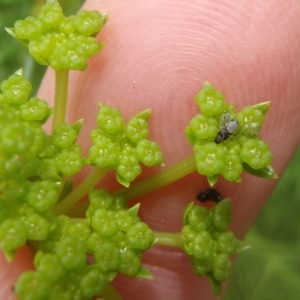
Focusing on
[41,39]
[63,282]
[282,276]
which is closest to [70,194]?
[63,282]

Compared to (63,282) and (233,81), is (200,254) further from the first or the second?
(233,81)

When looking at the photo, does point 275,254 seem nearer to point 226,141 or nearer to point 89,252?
point 226,141

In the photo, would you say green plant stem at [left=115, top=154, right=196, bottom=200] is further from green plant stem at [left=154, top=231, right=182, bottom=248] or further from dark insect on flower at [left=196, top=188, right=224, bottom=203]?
dark insect on flower at [left=196, top=188, right=224, bottom=203]

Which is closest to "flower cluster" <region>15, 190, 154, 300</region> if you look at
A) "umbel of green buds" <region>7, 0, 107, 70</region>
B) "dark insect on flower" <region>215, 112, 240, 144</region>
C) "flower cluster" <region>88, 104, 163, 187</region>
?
"flower cluster" <region>88, 104, 163, 187</region>

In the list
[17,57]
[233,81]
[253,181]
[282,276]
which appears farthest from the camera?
[17,57]

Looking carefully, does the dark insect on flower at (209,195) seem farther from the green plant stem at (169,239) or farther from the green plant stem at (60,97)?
the green plant stem at (60,97)
